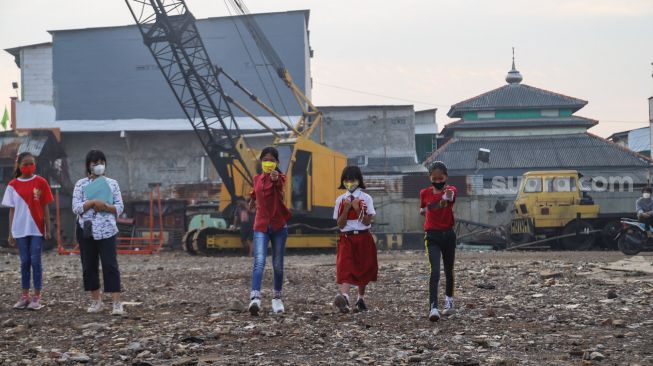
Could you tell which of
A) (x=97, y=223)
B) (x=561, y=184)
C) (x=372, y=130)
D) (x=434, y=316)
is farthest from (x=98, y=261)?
(x=372, y=130)

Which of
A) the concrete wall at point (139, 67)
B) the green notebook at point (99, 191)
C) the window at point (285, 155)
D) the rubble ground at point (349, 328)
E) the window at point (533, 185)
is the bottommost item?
the rubble ground at point (349, 328)

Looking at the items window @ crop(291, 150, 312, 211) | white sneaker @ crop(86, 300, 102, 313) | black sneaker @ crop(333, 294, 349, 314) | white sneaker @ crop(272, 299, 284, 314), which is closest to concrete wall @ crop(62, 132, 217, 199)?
window @ crop(291, 150, 312, 211)

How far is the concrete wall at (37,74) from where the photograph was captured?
5278cm

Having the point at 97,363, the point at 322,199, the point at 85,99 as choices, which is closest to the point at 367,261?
the point at 97,363

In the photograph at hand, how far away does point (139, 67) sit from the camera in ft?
169

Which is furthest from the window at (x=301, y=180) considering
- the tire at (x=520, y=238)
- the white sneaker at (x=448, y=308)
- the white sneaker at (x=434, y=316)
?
the white sneaker at (x=434, y=316)

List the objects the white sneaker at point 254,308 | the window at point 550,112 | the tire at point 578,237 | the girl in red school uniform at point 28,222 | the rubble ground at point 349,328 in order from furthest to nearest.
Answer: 1. the window at point 550,112
2. the tire at point 578,237
3. the girl in red school uniform at point 28,222
4. the white sneaker at point 254,308
5. the rubble ground at point 349,328

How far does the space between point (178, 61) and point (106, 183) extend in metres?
24.4

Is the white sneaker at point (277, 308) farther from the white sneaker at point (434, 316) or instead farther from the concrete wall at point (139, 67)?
the concrete wall at point (139, 67)

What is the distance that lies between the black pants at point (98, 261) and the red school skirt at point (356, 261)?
7.57ft

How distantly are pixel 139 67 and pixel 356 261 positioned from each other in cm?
4413

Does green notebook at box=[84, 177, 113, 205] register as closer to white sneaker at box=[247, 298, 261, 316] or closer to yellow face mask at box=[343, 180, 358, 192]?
white sneaker at box=[247, 298, 261, 316]

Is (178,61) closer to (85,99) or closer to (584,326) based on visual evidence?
(85,99)

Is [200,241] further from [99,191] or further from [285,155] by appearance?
[99,191]
